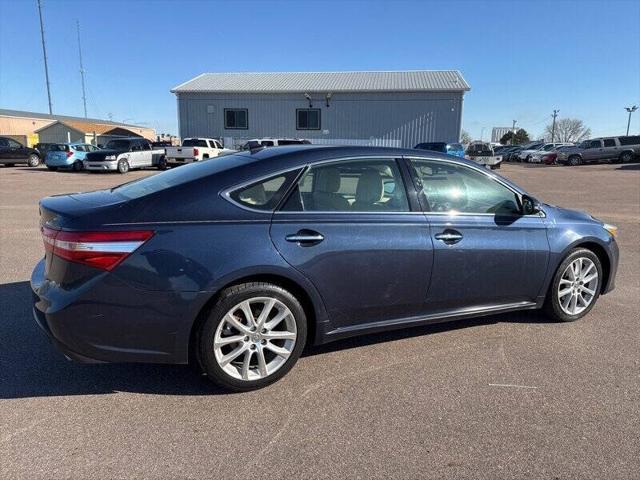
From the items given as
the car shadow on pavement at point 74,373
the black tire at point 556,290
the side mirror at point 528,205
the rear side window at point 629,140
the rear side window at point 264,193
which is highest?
the rear side window at point 629,140

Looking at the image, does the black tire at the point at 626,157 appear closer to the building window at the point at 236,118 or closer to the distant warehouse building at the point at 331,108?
the distant warehouse building at the point at 331,108

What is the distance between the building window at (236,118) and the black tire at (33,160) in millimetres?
12547

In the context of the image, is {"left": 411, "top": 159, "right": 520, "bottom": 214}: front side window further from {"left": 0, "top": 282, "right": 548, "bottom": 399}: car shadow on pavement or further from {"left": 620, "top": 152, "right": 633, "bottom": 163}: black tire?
{"left": 620, "top": 152, "right": 633, "bottom": 163}: black tire

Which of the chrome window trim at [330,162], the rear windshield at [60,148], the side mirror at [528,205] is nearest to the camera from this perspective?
the chrome window trim at [330,162]

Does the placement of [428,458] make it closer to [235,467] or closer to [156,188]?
[235,467]

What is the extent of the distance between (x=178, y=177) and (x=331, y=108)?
105 ft

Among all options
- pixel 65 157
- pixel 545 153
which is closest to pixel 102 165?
pixel 65 157

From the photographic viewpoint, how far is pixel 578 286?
14.6 ft

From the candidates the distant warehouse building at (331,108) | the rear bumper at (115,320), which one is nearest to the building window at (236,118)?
the distant warehouse building at (331,108)

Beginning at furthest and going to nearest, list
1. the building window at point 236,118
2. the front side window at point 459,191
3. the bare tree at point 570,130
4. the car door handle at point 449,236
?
the bare tree at point 570,130 < the building window at point 236,118 < the front side window at point 459,191 < the car door handle at point 449,236

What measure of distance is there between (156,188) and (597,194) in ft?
54.2

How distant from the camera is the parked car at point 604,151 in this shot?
3594 cm

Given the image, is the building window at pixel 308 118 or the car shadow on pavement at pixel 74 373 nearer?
the car shadow on pavement at pixel 74 373

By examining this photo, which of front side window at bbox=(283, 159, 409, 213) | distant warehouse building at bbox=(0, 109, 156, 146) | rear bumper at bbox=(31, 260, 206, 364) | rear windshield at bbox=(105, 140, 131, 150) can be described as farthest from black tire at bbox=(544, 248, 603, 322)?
distant warehouse building at bbox=(0, 109, 156, 146)
